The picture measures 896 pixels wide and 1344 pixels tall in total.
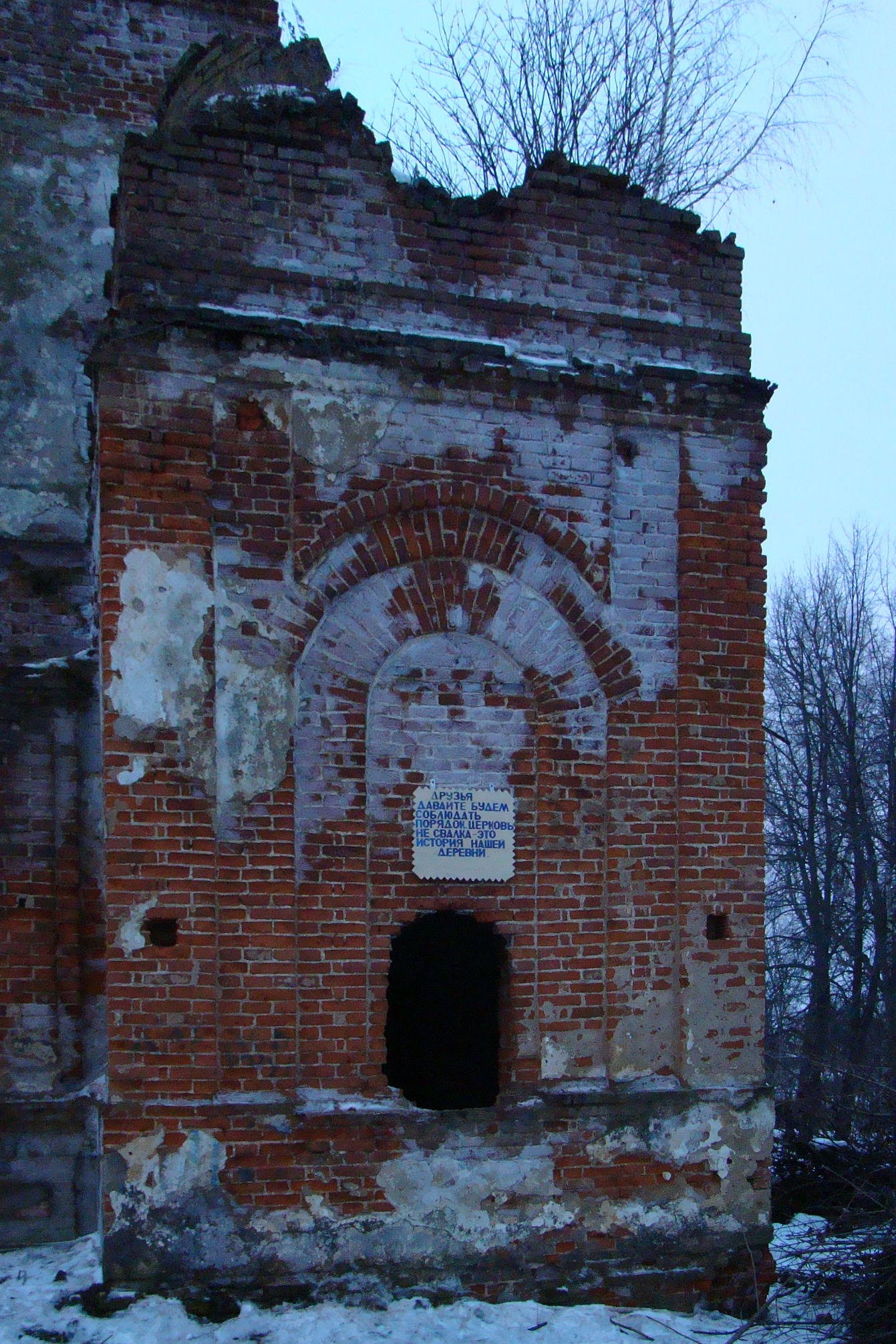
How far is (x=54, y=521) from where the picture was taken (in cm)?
710

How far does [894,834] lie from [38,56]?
14.4 metres

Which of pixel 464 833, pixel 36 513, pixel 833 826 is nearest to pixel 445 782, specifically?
pixel 464 833

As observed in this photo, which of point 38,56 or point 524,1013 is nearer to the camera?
point 524,1013

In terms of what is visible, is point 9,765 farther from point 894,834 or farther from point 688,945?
point 894,834

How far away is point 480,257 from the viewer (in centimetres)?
591

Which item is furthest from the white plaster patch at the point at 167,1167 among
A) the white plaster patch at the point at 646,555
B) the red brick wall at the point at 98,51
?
the red brick wall at the point at 98,51

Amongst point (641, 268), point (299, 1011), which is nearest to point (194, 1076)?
point (299, 1011)

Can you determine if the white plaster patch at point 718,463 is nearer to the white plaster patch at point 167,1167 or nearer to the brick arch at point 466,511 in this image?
the brick arch at point 466,511

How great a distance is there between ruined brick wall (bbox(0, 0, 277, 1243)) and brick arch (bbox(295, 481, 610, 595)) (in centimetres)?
173

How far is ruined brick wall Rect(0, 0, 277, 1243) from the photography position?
6102 mm

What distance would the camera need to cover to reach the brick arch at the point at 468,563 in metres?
5.53

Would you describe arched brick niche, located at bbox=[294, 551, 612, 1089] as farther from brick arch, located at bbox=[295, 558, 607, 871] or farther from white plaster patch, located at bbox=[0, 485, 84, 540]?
white plaster patch, located at bbox=[0, 485, 84, 540]

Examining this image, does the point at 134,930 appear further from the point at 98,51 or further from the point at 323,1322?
the point at 98,51

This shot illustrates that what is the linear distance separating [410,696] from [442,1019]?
2.43m
